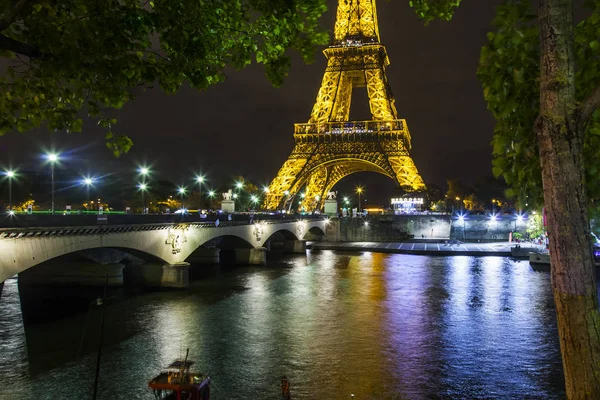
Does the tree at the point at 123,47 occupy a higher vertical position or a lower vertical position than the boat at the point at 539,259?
higher

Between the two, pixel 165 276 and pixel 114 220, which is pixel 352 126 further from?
pixel 114 220

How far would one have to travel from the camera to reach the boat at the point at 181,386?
12.1 meters

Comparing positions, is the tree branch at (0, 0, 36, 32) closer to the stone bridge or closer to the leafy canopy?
the leafy canopy

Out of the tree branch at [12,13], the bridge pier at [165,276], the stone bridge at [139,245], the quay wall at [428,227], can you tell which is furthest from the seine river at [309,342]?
the quay wall at [428,227]

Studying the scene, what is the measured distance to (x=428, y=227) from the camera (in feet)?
276

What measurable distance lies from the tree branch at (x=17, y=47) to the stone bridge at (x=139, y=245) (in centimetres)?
1552

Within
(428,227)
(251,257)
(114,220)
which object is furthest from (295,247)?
(114,220)

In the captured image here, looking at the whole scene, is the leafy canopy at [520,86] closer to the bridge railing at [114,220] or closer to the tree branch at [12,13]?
the tree branch at [12,13]

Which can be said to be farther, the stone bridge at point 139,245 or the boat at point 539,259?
the boat at point 539,259

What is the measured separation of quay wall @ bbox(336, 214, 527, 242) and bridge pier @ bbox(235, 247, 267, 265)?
107 ft

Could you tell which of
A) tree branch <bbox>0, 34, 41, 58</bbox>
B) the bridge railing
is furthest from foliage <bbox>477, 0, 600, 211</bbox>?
the bridge railing

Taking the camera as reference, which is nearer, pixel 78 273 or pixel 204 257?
pixel 78 273

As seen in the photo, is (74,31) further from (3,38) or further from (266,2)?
(266,2)

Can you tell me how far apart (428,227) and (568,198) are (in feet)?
268
